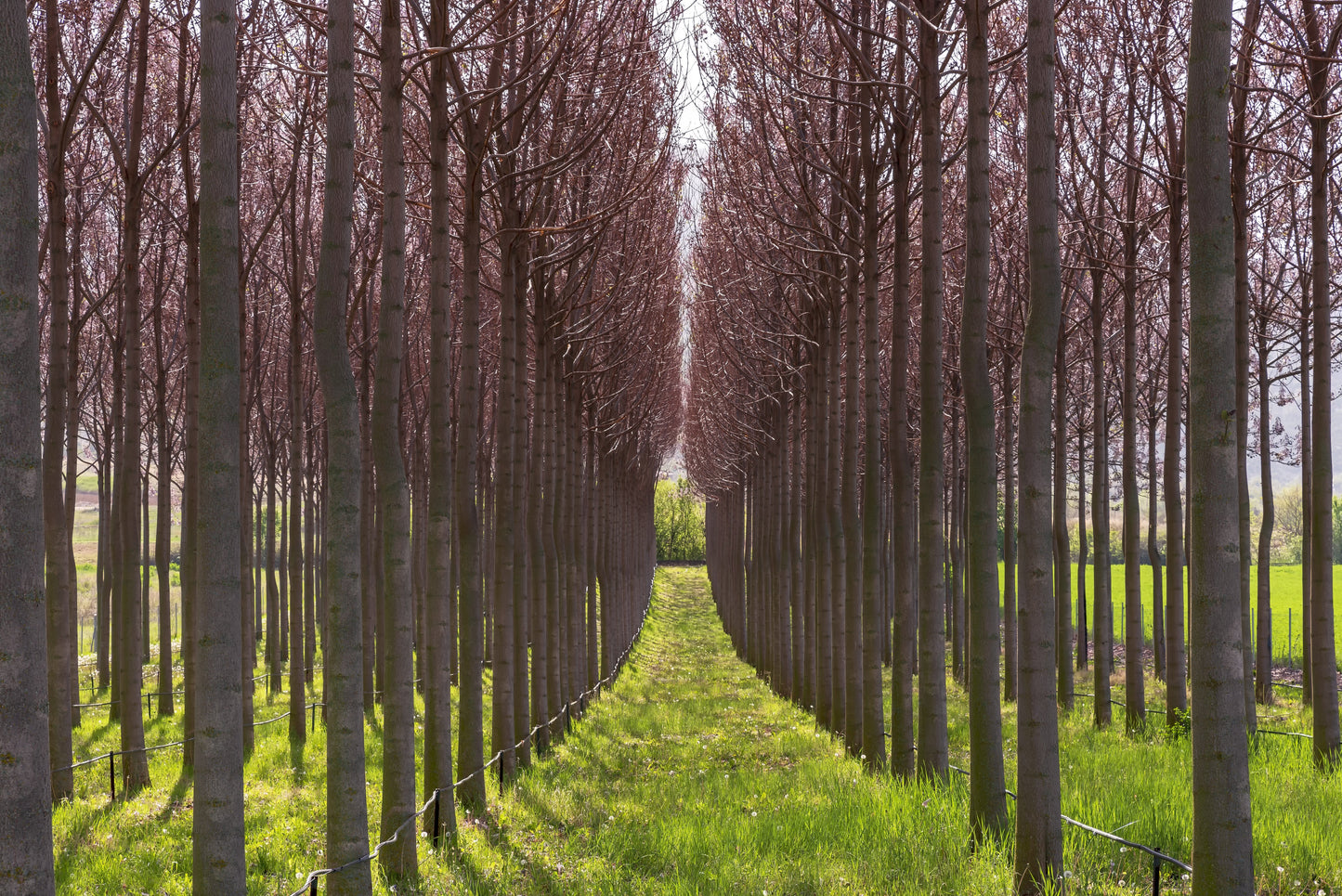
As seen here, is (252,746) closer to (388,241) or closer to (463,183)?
(463,183)

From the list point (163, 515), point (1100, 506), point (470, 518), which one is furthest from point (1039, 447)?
point (163, 515)

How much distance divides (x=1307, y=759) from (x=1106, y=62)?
7623mm

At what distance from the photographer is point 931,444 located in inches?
269

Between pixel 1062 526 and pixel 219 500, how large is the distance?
40.0 feet

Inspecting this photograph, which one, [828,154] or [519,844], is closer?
[519,844]

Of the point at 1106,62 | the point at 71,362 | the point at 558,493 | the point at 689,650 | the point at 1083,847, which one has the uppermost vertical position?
the point at 1106,62

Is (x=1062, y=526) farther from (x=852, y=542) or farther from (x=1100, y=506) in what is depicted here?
(x=852, y=542)

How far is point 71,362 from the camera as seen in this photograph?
32.6 ft

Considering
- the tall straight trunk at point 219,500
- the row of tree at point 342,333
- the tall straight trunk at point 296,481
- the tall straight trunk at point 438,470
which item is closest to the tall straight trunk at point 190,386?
the row of tree at point 342,333

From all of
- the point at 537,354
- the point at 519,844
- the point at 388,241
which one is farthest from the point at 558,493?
the point at 388,241

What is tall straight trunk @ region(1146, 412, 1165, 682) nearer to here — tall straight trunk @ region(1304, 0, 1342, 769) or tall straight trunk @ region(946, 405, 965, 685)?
tall straight trunk @ region(946, 405, 965, 685)

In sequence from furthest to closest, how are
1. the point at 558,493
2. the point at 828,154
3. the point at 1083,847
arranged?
the point at 558,493 → the point at 828,154 → the point at 1083,847

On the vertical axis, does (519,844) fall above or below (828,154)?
below

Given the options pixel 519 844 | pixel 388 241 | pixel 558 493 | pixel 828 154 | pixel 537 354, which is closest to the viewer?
pixel 388 241
